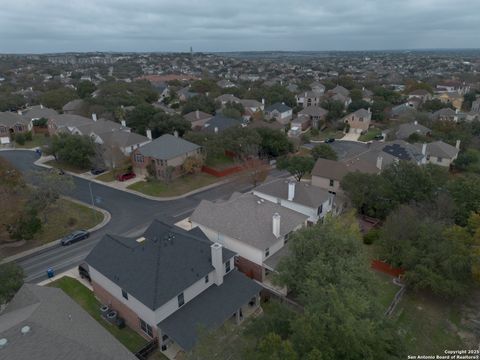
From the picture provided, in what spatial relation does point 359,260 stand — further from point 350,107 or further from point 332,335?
point 350,107

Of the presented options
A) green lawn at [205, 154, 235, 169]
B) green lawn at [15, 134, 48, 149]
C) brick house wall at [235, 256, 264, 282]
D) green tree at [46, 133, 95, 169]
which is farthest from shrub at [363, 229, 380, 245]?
green lawn at [15, 134, 48, 149]

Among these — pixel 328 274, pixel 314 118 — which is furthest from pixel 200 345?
pixel 314 118

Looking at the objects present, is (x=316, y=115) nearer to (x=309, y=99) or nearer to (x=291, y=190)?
(x=309, y=99)

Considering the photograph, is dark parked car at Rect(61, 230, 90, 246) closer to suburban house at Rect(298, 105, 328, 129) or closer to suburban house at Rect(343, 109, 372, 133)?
suburban house at Rect(298, 105, 328, 129)

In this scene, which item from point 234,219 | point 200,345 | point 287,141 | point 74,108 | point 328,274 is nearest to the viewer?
point 200,345

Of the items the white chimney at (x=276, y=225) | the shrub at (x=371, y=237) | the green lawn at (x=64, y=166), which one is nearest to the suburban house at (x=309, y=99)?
the green lawn at (x=64, y=166)

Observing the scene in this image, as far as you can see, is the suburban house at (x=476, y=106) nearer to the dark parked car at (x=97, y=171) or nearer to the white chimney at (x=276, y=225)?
the white chimney at (x=276, y=225)

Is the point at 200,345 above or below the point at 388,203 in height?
above
